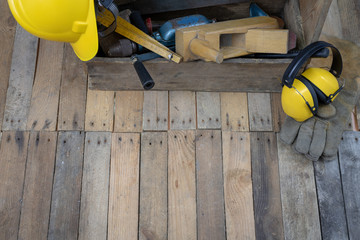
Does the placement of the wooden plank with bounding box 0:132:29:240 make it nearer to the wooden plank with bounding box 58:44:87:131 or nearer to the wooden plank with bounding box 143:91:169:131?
the wooden plank with bounding box 58:44:87:131

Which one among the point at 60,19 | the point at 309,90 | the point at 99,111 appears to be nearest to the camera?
the point at 60,19

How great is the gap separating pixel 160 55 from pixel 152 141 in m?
0.40

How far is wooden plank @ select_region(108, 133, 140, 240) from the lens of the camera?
1.33 meters

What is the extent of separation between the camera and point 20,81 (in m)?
1.50

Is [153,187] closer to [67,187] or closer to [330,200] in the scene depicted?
[67,187]

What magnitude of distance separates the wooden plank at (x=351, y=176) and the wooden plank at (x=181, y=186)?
666 mm

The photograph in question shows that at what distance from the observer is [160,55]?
1.25 m

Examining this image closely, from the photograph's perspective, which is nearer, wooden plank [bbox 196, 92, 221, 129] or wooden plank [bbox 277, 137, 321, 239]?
wooden plank [bbox 277, 137, 321, 239]

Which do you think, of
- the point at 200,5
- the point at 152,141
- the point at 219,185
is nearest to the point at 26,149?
the point at 152,141

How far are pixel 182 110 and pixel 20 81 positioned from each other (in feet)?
2.55

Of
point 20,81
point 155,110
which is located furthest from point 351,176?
point 20,81

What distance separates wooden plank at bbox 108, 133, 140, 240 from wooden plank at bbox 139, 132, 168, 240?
0.09 ft

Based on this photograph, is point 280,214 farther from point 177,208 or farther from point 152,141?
point 152,141

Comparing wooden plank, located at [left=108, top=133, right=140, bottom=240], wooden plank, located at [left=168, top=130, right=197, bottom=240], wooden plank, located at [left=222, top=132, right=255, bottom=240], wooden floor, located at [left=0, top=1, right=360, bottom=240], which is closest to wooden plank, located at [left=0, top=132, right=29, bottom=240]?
wooden floor, located at [left=0, top=1, right=360, bottom=240]
